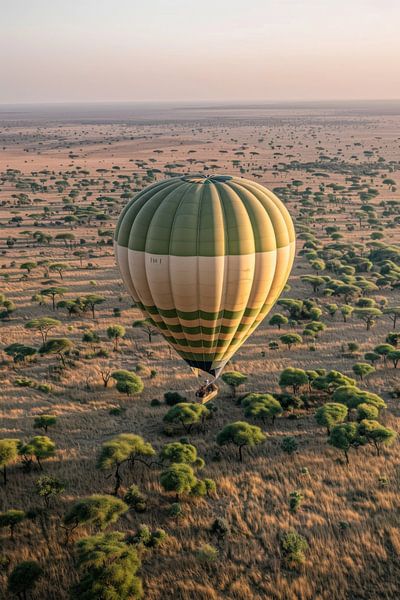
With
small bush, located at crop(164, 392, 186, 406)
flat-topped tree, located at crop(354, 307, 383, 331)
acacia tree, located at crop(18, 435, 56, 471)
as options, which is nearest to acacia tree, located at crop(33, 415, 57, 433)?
acacia tree, located at crop(18, 435, 56, 471)

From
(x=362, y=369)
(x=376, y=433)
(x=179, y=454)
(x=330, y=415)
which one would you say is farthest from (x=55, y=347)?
(x=376, y=433)

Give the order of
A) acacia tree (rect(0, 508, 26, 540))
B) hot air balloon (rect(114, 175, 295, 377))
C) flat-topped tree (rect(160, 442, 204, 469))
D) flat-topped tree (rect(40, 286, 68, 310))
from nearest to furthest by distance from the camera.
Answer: hot air balloon (rect(114, 175, 295, 377))
acacia tree (rect(0, 508, 26, 540))
flat-topped tree (rect(160, 442, 204, 469))
flat-topped tree (rect(40, 286, 68, 310))

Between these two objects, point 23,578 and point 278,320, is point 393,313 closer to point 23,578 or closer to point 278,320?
point 278,320

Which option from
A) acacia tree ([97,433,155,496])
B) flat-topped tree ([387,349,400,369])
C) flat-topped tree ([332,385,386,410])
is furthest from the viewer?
flat-topped tree ([387,349,400,369])

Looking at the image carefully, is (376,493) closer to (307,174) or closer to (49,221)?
(49,221)

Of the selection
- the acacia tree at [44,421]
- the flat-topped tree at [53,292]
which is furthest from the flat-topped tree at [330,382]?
the flat-topped tree at [53,292]

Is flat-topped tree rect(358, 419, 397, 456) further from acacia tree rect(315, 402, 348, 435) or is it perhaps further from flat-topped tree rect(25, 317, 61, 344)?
flat-topped tree rect(25, 317, 61, 344)

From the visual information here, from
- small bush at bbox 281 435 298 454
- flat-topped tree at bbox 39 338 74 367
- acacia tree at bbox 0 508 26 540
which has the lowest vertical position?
small bush at bbox 281 435 298 454

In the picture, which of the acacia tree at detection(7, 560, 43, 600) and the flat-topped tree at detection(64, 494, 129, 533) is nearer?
the acacia tree at detection(7, 560, 43, 600)
